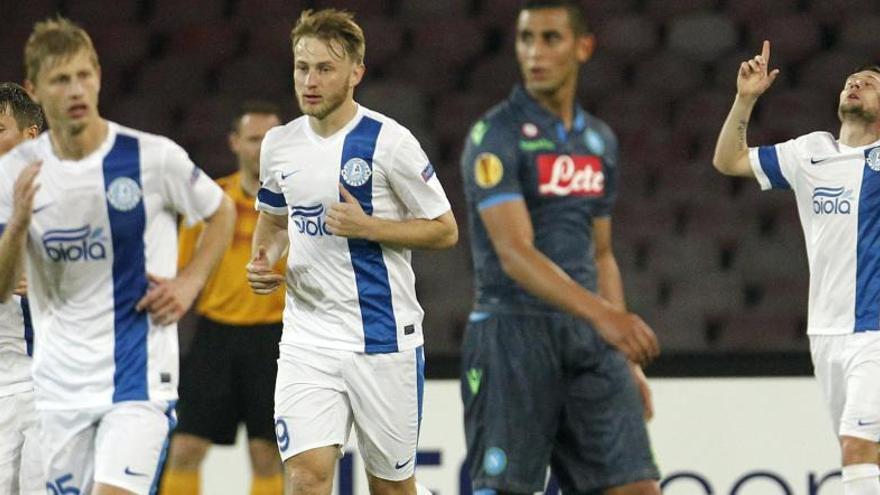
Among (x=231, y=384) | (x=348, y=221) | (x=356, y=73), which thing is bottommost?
(x=231, y=384)

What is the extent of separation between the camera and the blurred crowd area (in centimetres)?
930

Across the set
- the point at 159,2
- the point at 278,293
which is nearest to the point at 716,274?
the point at 278,293

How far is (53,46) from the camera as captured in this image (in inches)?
182

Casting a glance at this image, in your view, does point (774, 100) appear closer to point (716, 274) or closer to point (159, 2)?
point (716, 274)

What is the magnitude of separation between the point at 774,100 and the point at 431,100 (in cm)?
204

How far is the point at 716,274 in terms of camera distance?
9.24 metres

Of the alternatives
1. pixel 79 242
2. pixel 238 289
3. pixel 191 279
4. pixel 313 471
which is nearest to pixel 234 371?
pixel 238 289

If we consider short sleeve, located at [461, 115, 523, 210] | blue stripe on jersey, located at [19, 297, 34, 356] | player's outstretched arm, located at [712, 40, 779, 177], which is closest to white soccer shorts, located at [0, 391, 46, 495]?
blue stripe on jersey, located at [19, 297, 34, 356]

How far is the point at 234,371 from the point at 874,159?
2934 millimetres

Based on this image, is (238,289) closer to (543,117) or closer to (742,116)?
(742,116)

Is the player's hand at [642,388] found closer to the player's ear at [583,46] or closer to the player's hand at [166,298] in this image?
the player's ear at [583,46]

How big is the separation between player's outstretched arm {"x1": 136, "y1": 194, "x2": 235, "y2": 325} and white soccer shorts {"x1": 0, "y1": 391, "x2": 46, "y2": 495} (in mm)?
1012

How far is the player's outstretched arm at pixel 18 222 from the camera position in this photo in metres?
4.50

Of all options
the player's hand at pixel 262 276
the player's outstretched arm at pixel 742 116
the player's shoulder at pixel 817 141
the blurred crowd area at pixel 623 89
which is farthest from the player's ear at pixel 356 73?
the blurred crowd area at pixel 623 89
